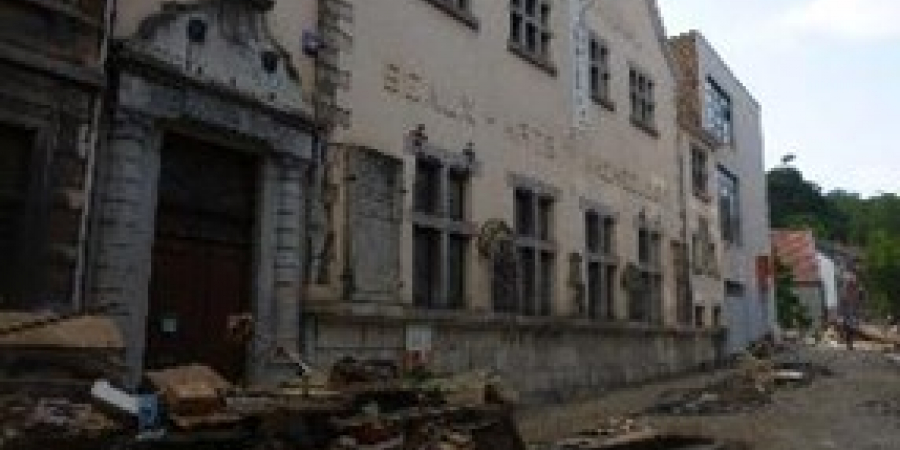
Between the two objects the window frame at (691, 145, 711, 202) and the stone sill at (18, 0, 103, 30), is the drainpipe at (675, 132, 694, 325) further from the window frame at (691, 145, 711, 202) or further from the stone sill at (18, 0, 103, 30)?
the stone sill at (18, 0, 103, 30)

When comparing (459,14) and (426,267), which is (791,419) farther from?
(459,14)

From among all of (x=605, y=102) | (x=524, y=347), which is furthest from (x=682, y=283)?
(x=524, y=347)

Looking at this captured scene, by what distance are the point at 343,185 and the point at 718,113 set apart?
66.4 feet

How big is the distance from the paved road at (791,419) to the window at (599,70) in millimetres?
5769

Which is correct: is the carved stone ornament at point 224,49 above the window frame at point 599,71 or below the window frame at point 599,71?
below

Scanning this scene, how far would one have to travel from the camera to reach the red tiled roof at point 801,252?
63.5 meters

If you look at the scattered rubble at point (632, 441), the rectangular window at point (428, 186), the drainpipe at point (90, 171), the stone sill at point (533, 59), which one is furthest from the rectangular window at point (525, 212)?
the drainpipe at point (90, 171)

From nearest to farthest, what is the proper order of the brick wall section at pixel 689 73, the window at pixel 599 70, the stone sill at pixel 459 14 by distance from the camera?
the stone sill at pixel 459 14, the window at pixel 599 70, the brick wall section at pixel 689 73

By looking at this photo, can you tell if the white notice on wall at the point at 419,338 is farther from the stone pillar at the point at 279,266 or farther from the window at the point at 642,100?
the window at the point at 642,100

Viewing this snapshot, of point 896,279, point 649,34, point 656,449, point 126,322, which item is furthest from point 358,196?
point 896,279

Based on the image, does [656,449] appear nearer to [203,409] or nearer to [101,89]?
[203,409]

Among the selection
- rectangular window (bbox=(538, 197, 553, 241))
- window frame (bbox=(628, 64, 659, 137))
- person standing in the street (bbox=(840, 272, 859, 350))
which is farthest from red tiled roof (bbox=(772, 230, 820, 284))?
rectangular window (bbox=(538, 197, 553, 241))

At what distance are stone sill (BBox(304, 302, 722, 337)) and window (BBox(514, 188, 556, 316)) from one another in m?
0.34

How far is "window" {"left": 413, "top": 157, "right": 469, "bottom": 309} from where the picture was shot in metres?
13.4
